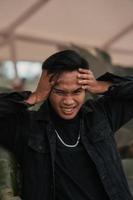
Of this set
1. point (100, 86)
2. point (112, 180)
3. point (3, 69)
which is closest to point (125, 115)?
point (100, 86)

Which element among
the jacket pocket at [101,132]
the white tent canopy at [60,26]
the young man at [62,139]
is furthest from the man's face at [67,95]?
the white tent canopy at [60,26]

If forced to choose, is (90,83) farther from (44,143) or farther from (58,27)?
(58,27)

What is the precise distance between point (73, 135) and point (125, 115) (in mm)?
218

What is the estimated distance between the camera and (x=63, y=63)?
1.62m

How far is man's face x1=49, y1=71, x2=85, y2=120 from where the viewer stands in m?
Result: 1.61

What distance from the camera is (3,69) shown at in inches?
496

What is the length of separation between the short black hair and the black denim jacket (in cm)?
15

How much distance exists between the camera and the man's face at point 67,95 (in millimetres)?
1610

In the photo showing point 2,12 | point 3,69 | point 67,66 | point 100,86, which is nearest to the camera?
point 67,66

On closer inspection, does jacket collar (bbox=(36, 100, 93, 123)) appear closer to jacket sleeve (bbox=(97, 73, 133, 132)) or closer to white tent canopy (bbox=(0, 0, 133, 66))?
jacket sleeve (bbox=(97, 73, 133, 132))

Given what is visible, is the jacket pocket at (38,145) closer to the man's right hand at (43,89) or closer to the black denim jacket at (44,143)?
the black denim jacket at (44,143)

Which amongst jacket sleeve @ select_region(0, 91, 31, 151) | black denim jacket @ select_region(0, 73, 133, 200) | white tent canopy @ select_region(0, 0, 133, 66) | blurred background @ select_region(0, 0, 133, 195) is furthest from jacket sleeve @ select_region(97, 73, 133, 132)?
white tent canopy @ select_region(0, 0, 133, 66)

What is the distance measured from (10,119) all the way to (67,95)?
21cm

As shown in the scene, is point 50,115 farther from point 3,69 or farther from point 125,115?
point 3,69
